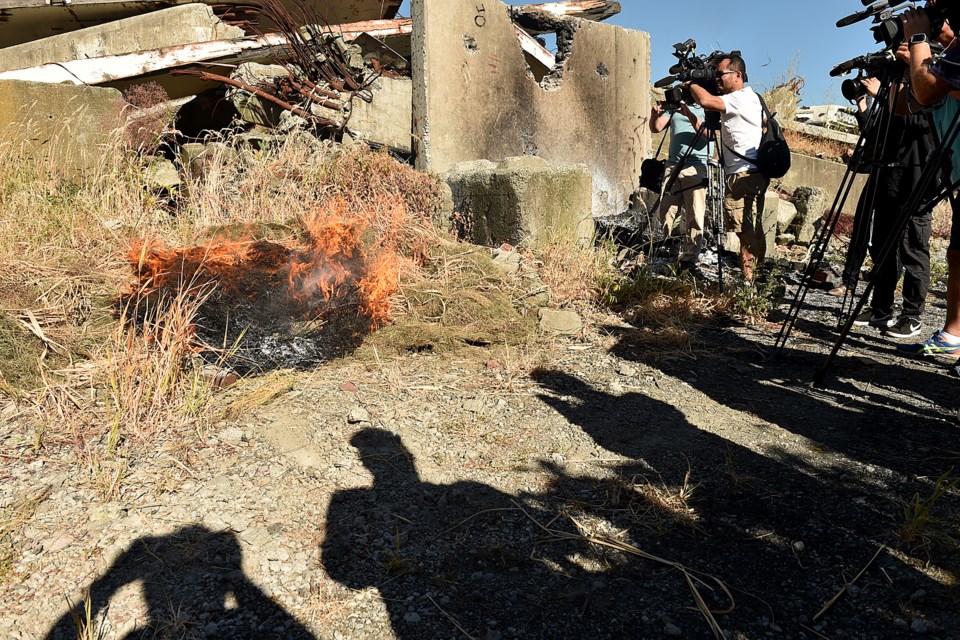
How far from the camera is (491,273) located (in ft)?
16.4

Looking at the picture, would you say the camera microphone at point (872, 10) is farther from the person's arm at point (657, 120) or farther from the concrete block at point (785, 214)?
the concrete block at point (785, 214)

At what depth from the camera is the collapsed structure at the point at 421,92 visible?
5.74 metres

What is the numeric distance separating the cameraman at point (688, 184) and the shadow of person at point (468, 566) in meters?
3.79

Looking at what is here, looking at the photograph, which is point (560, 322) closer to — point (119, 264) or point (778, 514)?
point (778, 514)

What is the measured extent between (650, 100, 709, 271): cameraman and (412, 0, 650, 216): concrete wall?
1.43 m

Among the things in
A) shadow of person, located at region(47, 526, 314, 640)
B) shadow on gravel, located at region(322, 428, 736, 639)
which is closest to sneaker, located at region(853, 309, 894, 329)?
shadow on gravel, located at region(322, 428, 736, 639)

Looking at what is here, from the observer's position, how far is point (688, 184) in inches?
235

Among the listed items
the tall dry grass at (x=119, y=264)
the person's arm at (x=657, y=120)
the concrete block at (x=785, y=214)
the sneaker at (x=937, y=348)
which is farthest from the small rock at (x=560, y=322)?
the concrete block at (x=785, y=214)

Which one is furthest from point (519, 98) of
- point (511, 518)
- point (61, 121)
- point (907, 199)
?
point (511, 518)

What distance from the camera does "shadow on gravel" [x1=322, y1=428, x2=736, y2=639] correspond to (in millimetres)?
2018

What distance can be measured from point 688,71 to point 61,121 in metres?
5.10

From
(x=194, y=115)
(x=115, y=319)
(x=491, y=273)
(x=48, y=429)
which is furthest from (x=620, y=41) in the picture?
(x=48, y=429)

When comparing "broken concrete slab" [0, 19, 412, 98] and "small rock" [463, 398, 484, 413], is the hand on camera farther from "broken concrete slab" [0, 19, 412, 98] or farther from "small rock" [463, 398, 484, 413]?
"broken concrete slab" [0, 19, 412, 98]

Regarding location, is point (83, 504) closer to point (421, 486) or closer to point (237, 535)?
point (237, 535)
